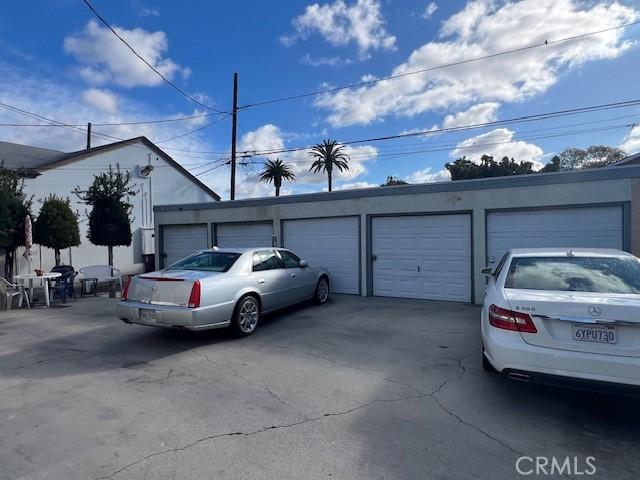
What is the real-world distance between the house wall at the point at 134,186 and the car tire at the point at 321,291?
12.6 m

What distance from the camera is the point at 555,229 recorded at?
28.9 feet

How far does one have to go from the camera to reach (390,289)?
1065 cm

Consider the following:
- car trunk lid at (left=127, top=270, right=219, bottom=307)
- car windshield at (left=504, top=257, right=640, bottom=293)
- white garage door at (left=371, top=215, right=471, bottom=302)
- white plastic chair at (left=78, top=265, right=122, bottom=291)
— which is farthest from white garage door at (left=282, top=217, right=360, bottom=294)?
car windshield at (left=504, top=257, right=640, bottom=293)

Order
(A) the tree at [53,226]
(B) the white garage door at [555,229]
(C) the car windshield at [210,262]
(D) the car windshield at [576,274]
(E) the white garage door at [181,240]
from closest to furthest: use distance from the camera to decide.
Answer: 1. (D) the car windshield at [576,274]
2. (C) the car windshield at [210,262]
3. (B) the white garage door at [555,229]
4. (A) the tree at [53,226]
5. (E) the white garage door at [181,240]

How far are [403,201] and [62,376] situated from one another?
26.6ft

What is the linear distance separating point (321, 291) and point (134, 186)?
1652 cm

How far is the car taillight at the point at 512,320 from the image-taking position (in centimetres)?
362

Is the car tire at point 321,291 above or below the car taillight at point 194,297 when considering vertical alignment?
below

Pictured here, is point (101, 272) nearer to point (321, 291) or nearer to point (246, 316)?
point (321, 291)

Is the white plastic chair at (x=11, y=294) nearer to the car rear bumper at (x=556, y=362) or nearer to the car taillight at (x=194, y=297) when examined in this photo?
the car taillight at (x=194, y=297)

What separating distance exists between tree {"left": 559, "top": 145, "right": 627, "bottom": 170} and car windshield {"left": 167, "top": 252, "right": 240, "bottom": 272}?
3817 cm

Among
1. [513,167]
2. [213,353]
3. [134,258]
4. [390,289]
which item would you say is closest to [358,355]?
[213,353]

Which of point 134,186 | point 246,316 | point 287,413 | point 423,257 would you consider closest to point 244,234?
point 423,257

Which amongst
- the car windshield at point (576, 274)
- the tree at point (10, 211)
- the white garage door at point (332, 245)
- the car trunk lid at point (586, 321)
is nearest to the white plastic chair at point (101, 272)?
the tree at point (10, 211)
